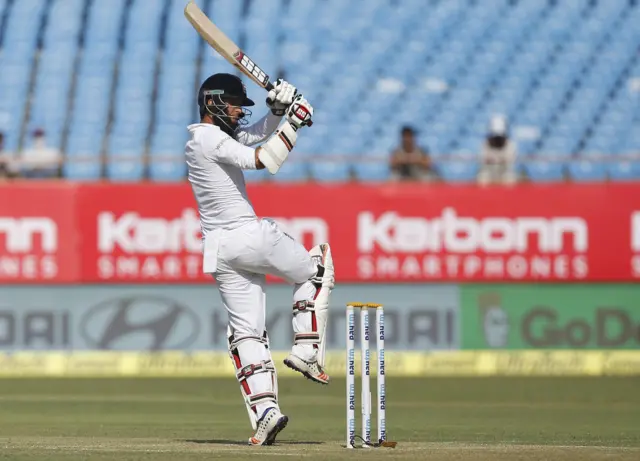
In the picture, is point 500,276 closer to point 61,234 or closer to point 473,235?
point 473,235

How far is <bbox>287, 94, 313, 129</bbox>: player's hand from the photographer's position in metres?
8.79

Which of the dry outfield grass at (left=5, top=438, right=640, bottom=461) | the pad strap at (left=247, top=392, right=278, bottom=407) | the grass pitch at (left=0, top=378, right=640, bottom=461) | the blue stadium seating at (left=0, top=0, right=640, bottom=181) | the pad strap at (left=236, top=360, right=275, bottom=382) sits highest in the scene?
the blue stadium seating at (left=0, top=0, right=640, bottom=181)

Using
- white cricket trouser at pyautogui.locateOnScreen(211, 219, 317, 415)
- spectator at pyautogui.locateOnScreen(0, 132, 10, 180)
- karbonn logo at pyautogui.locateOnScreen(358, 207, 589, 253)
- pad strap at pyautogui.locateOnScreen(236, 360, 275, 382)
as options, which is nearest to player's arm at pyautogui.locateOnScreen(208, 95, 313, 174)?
white cricket trouser at pyautogui.locateOnScreen(211, 219, 317, 415)

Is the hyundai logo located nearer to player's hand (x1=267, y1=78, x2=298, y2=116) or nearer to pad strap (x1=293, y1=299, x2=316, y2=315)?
pad strap (x1=293, y1=299, x2=316, y2=315)

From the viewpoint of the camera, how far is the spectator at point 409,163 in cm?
1663

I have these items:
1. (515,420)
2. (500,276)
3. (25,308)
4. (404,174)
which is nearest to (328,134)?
(404,174)

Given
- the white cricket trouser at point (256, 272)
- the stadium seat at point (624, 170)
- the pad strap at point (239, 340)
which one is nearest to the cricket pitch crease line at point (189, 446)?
the white cricket trouser at point (256, 272)

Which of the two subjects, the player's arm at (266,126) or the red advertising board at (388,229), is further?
the red advertising board at (388,229)

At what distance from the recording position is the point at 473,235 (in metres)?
16.5

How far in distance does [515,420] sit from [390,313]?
512 cm

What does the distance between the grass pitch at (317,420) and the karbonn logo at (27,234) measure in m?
1.50

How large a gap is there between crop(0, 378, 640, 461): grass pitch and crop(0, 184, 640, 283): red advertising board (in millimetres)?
1308

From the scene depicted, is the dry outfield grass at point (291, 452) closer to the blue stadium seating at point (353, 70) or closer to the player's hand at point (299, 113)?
the player's hand at point (299, 113)

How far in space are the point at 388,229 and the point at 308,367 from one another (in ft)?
25.0
